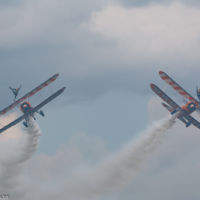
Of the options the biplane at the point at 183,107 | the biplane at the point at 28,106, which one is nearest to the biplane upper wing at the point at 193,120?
the biplane at the point at 183,107

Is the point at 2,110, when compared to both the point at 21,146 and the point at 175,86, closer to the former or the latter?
the point at 21,146

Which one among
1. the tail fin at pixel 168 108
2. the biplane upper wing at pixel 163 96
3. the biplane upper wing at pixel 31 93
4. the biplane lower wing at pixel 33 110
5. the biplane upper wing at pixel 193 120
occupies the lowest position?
the biplane upper wing at pixel 193 120

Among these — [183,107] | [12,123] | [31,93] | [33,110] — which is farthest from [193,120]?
[12,123]

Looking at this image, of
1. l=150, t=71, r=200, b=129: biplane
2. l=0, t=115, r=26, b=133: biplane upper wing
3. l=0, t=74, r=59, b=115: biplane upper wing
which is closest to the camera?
l=150, t=71, r=200, b=129: biplane

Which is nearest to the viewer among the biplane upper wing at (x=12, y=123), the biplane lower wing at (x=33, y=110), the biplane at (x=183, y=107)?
the biplane at (x=183, y=107)

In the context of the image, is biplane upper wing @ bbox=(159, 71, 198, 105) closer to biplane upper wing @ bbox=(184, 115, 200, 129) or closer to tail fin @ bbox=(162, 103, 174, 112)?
biplane upper wing @ bbox=(184, 115, 200, 129)

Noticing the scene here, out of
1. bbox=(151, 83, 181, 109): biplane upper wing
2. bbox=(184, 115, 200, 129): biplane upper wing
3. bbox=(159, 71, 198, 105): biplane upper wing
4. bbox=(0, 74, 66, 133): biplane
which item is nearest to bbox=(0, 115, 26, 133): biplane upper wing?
bbox=(0, 74, 66, 133): biplane

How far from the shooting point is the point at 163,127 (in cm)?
10881

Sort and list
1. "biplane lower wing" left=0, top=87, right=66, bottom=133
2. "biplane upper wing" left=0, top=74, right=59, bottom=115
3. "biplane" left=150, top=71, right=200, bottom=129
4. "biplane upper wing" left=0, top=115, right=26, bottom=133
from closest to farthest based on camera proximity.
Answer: "biplane" left=150, top=71, right=200, bottom=129 → "biplane lower wing" left=0, top=87, right=66, bottom=133 → "biplane upper wing" left=0, top=115, right=26, bottom=133 → "biplane upper wing" left=0, top=74, right=59, bottom=115

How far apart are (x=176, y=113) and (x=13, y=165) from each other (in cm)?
2400

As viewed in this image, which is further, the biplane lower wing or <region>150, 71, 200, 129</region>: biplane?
the biplane lower wing

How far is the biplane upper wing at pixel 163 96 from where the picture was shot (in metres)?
108

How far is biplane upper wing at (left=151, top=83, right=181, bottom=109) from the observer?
108 metres

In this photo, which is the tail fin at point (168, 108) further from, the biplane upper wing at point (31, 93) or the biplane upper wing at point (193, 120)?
the biplane upper wing at point (31, 93)
